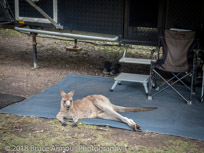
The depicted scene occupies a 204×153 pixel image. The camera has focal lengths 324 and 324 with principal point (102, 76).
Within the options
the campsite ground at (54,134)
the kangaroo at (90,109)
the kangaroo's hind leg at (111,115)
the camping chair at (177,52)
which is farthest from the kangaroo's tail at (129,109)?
the camping chair at (177,52)

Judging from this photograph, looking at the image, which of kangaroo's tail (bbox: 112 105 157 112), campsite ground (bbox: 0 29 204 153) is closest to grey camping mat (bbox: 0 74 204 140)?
kangaroo's tail (bbox: 112 105 157 112)

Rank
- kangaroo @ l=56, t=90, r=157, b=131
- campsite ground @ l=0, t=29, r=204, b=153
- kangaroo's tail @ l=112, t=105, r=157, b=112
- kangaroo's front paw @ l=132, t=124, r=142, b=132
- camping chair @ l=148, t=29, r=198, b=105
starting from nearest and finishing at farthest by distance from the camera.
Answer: campsite ground @ l=0, t=29, r=204, b=153, kangaroo's front paw @ l=132, t=124, r=142, b=132, kangaroo @ l=56, t=90, r=157, b=131, kangaroo's tail @ l=112, t=105, r=157, b=112, camping chair @ l=148, t=29, r=198, b=105

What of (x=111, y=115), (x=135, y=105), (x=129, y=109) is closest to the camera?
(x=111, y=115)

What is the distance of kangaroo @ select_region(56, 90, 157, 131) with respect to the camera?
15.7 feet

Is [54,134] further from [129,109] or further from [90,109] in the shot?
[129,109]

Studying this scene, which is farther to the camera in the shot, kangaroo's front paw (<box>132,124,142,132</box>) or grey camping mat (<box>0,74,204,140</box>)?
grey camping mat (<box>0,74,204,140</box>)

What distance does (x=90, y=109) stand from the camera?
5.07 m

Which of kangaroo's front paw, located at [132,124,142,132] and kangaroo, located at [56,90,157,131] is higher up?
kangaroo, located at [56,90,157,131]

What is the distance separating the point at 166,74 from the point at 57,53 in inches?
136

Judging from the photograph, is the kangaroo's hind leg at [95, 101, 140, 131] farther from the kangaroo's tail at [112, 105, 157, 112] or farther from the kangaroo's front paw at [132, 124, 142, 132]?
the kangaroo's tail at [112, 105, 157, 112]

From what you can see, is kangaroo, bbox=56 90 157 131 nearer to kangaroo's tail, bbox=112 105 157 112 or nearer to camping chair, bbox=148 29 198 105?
kangaroo's tail, bbox=112 105 157 112

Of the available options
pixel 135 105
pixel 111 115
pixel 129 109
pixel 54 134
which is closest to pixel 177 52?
pixel 135 105

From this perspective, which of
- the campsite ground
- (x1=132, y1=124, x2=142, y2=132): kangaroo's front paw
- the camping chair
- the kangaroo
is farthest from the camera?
the camping chair

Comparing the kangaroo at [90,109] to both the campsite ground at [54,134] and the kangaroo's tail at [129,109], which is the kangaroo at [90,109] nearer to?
the kangaroo's tail at [129,109]
